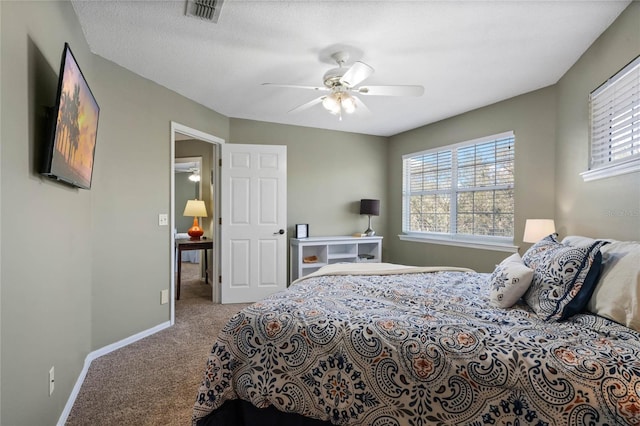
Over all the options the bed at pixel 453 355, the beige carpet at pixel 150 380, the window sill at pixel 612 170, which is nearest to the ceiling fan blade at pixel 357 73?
the bed at pixel 453 355

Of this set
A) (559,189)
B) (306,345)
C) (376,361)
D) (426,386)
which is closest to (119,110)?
(306,345)

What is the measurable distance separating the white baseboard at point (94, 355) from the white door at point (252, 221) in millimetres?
1028

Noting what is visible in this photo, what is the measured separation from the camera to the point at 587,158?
8.23 ft

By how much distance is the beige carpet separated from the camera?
1852mm

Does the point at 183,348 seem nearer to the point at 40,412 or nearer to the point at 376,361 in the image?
the point at 40,412

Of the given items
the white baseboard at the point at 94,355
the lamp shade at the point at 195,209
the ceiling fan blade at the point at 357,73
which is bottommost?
the white baseboard at the point at 94,355

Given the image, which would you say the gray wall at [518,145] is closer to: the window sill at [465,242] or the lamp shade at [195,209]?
the window sill at [465,242]

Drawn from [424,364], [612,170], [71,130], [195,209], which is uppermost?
[71,130]

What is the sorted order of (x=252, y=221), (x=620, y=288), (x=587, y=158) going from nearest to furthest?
(x=620, y=288) → (x=587, y=158) → (x=252, y=221)

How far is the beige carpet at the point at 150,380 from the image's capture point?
6.07 feet

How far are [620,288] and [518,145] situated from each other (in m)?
2.61

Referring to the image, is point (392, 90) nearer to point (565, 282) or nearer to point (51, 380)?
point (565, 282)

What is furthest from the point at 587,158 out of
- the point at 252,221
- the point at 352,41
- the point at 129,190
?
the point at 129,190

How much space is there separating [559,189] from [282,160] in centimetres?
311
